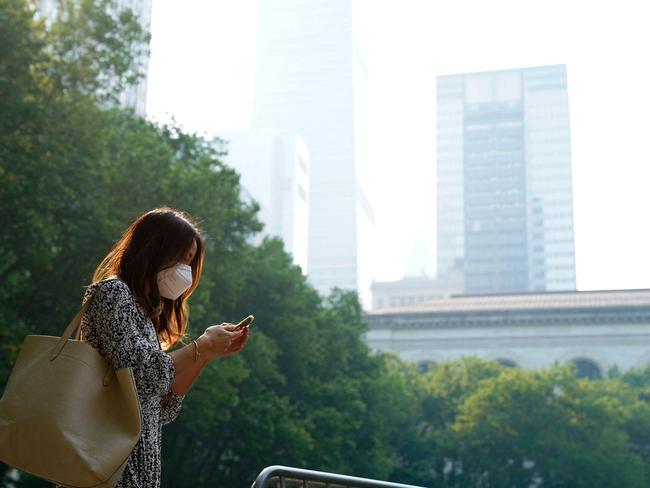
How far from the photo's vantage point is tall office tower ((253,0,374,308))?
6796 inches

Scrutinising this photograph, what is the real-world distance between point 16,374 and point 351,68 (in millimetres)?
176947

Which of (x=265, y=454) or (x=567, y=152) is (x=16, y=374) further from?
(x=567, y=152)

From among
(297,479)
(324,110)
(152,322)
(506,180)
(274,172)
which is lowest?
(297,479)

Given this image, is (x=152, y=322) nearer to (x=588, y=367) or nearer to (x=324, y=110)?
(x=588, y=367)

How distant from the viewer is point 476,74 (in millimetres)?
160375

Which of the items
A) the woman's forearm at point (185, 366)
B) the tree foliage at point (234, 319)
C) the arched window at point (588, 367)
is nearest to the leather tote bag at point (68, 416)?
the woman's forearm at point (185, 366)

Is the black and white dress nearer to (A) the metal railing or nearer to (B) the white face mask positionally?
(B) the white face mask

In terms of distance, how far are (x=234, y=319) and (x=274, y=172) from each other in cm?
10065

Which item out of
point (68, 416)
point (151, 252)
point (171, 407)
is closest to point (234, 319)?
point (171, 407)

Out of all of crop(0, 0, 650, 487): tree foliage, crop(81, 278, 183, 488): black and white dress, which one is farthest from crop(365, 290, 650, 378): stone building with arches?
crop(81, 278, 183, 488): black and white dress

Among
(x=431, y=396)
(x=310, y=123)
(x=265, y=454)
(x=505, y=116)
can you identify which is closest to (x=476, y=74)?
(x=505, y=116)

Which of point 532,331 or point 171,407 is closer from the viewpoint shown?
point 171,407

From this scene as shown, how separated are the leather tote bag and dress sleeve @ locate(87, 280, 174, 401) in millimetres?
66

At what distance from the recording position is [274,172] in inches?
5005
